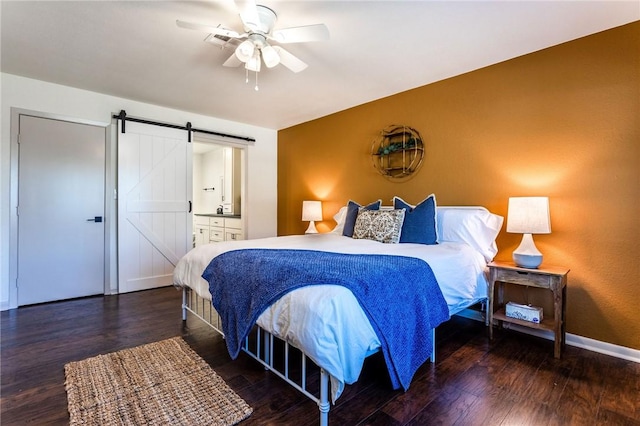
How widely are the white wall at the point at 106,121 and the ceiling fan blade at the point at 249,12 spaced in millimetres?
2724

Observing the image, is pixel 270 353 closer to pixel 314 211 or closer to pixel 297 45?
pixel 297 45

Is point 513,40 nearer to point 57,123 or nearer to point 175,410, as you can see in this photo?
point 175,410

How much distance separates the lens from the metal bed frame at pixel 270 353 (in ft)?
4.72

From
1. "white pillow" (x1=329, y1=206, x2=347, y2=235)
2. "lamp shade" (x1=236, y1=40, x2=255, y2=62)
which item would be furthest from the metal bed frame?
"lamp shade" (x1=236, y1=40, x2=255, y2=62)

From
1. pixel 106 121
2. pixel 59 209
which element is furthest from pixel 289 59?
pixel 59 209

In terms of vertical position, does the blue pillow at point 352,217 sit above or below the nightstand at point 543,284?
above

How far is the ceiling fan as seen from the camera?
1.95 meters

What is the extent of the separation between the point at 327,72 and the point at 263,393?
2833 millimetres

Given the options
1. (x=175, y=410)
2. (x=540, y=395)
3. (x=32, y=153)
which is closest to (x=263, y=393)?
(x=175, y=410)

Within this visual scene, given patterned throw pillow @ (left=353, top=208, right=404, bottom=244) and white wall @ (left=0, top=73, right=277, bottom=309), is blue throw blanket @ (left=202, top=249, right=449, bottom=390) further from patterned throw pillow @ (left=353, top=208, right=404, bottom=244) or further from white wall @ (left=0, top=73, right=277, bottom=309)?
white wall @ (left=0, top=73, right=277, bottom=309)

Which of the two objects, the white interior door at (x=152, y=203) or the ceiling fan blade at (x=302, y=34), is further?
the white interior door at (x=152, y=203)

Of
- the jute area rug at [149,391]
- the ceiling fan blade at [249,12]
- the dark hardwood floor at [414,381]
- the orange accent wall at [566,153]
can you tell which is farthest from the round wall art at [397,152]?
the jute area rug at [149,391]

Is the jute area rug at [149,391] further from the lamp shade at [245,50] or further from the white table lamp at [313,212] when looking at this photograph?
the white table lamp at [313,212]

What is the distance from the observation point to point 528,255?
2.39 meters
